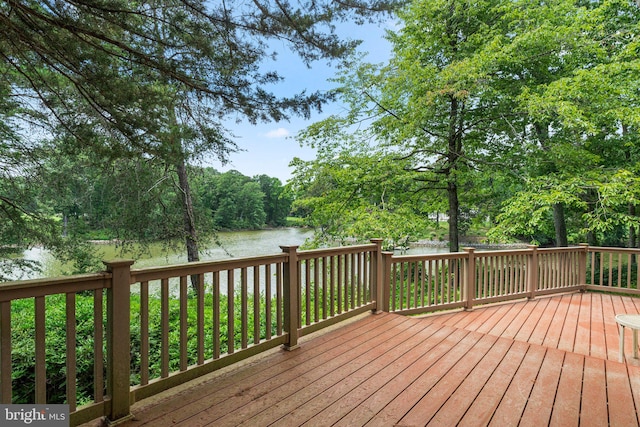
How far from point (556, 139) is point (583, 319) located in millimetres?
4386

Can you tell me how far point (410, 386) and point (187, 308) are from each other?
7.44 feet

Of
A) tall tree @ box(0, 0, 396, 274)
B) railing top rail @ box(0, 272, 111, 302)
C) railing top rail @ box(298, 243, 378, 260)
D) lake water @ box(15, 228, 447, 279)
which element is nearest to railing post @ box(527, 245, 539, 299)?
railing top rail @ box(298, 243, 378, 260)

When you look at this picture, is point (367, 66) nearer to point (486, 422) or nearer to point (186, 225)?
point (186, 225)

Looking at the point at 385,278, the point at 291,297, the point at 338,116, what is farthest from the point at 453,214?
the point at 291,297

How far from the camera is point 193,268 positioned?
214cm

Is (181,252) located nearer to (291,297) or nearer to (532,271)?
(291,297)

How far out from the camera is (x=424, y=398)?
2057 mm

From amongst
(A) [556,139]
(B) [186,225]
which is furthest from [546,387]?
(B) [186,225]

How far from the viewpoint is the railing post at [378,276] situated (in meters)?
3.77

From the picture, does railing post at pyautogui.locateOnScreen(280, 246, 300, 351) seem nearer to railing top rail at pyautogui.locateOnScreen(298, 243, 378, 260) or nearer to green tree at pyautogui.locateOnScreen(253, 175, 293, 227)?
railing top rail at pyautogui.locateOnScreen(298, 243, 378, 260)

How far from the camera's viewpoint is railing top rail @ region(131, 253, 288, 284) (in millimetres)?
1914

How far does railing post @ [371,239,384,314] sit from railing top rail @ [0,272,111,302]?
2.70 m

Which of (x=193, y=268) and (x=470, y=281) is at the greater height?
(x=193, y=268)

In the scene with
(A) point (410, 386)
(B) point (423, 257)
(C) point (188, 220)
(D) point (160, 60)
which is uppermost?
(D) point (160, 60)
